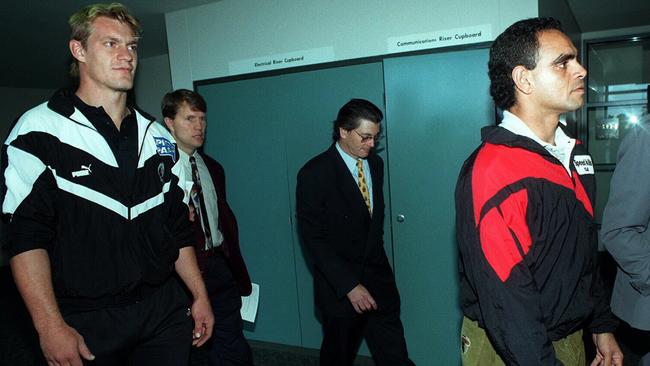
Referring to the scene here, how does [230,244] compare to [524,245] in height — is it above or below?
below

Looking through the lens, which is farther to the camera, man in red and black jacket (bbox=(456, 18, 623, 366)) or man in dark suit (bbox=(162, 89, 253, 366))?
man in dark suit (bbox=(162, 89, 253, 366))

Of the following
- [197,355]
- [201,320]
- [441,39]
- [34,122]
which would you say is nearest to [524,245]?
[201,320]

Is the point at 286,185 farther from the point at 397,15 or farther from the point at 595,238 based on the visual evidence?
the point at 595,238

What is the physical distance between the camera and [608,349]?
1.38 meters

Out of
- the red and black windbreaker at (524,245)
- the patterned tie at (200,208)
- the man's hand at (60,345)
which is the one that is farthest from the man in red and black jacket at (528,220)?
the patterned tie at (200,208)

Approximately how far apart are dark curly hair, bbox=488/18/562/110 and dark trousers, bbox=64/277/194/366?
1278 millimetres

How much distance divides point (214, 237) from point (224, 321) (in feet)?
1.57

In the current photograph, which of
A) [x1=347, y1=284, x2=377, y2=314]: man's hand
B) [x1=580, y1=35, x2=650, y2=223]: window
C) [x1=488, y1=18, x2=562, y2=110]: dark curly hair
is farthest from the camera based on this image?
[x1=580, y1=35, x2=650, y2=223]: window

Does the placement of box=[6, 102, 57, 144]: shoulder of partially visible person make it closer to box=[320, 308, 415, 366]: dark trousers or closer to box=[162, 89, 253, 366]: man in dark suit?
box=[162, 89, 253, 366]: man in dark suit

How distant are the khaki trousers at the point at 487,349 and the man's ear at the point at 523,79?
2.22 feet

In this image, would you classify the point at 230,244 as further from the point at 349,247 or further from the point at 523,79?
the point at 523,79

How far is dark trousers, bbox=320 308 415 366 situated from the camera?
2.12m

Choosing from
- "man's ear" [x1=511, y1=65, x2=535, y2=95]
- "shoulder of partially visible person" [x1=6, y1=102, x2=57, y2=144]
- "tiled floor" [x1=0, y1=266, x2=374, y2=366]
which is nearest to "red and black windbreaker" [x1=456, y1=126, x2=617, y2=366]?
"man's ear" [x1=511, y1=65, x2=535, y2=95]

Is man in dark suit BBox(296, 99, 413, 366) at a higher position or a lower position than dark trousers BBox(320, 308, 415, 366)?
higher
